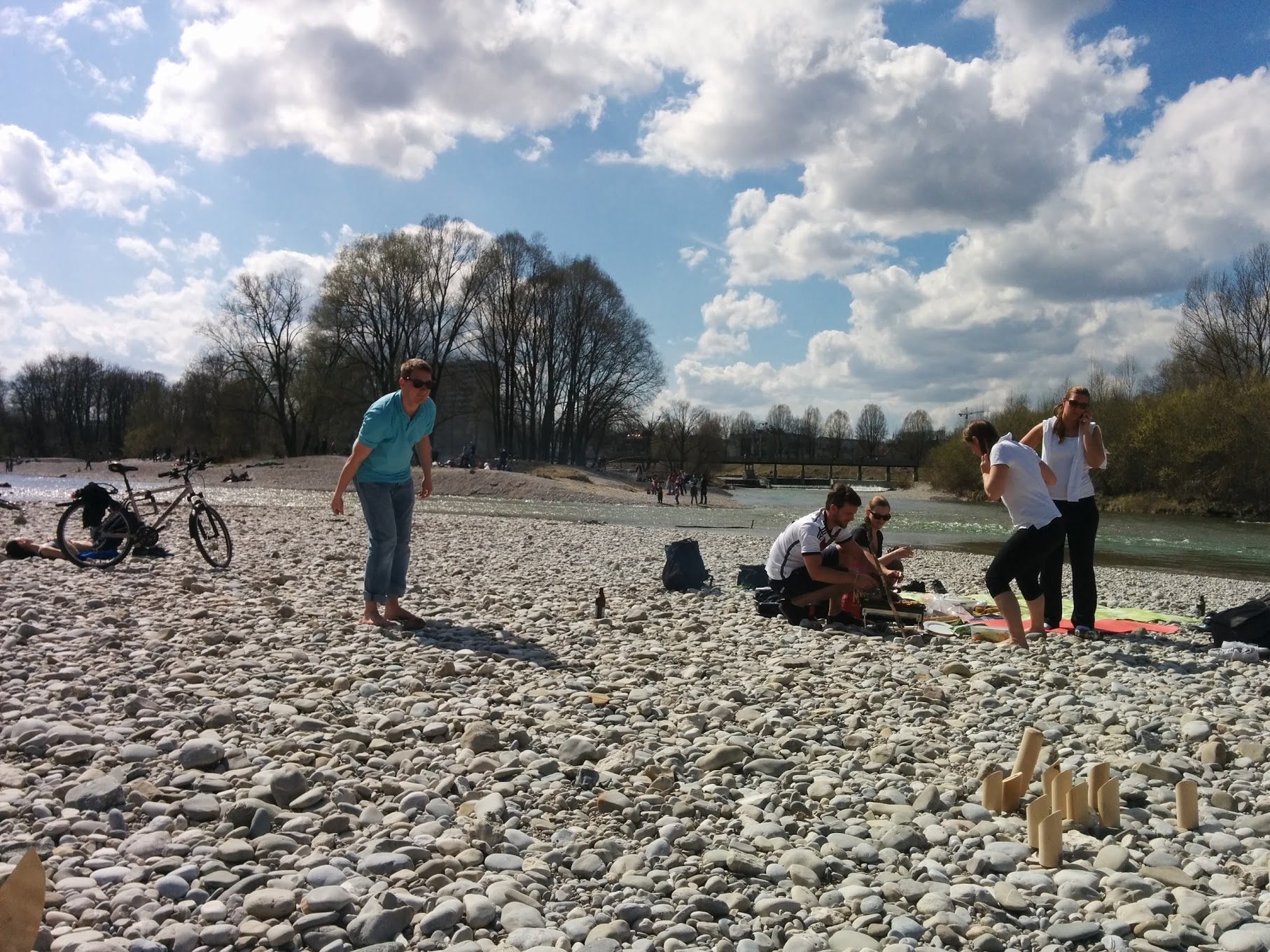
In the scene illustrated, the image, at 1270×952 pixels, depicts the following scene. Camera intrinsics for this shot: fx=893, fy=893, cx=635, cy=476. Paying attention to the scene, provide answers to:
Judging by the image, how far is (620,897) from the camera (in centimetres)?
295

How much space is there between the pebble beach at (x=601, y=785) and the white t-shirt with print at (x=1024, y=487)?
1.01 m

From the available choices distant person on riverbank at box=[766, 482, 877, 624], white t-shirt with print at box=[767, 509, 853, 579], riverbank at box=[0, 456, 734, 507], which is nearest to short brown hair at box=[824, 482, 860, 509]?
distant person on riverbank at box=[766, 482, 877, 624]

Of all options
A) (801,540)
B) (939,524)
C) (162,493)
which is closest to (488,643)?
(801,540)

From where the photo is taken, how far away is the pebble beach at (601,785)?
2.77 m

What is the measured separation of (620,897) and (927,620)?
19.8ft

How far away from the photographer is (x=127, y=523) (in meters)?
10.5

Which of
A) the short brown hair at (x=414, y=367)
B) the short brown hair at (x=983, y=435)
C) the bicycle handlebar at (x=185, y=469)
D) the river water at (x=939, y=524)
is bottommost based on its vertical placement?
the river water at (x=939, y=524)

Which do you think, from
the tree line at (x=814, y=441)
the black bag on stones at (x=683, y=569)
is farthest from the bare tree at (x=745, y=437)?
the black bag on stones at (x=683, y=569)

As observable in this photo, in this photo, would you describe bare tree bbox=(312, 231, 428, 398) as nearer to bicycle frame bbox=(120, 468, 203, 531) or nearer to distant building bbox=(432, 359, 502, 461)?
distant building bbox=(432, 359, 502, 461)

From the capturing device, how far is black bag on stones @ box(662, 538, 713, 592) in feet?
33.7

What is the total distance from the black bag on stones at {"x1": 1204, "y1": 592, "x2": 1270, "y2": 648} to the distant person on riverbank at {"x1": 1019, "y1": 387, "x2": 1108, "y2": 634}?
35.9 inches

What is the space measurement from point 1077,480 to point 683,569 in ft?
14.2

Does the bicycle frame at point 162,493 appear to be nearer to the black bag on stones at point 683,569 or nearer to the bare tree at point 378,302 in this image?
the black bag on stones at point 683,569

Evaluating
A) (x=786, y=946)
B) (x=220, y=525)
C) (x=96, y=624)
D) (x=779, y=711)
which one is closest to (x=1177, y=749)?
(x=779, y=711)
